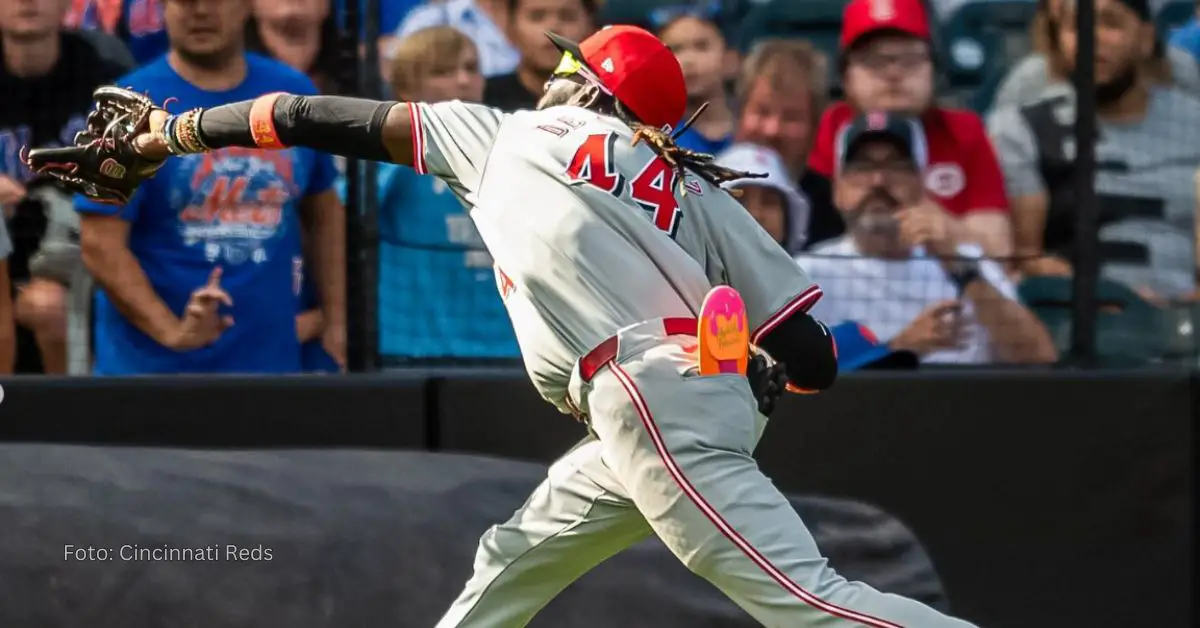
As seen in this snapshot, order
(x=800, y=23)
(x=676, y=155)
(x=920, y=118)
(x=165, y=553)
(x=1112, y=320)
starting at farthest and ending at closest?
(x=800, y=23) < (x=920, y=118) < (x=1112, y=320) < (x=165, y=553) < (x=676, y=155)

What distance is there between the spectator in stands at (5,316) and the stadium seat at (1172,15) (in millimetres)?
3884

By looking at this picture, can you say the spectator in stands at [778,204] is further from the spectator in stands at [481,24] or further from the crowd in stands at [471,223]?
the spectator in stands at [481,24]

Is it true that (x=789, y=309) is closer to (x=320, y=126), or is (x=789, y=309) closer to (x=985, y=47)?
(x=320, y=126)

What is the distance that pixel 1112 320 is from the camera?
5645mm

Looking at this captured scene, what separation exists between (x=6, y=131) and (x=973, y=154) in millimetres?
3062

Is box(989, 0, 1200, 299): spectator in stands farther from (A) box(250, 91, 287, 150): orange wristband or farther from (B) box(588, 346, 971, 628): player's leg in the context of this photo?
(A) box(250, 91, 287, 150): orange wristband

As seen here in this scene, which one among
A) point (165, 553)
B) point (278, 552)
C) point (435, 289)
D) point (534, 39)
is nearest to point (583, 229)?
point (278, 552)

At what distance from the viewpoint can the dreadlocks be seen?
3.57 meters

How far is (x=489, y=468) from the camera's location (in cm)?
482

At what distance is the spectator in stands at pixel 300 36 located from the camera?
5516 millimetres

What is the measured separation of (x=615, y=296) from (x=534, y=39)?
7.94 ft

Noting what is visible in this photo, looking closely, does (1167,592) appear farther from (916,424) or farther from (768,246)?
(768,246)

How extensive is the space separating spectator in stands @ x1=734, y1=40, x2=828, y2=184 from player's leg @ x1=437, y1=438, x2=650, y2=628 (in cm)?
244

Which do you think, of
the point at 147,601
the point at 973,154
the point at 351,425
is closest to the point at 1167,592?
the point at 973,154
